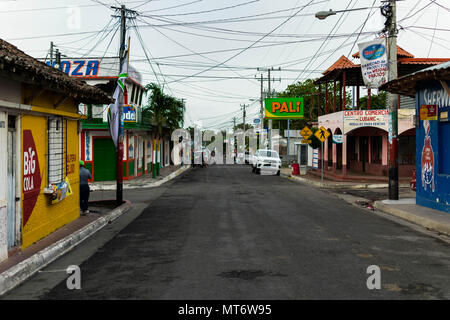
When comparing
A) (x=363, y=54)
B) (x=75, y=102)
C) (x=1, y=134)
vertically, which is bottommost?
(x=1, y=134)

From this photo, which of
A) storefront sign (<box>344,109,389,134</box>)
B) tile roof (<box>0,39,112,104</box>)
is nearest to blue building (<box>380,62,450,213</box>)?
tile roof (<box>0,39,112,104</box>)

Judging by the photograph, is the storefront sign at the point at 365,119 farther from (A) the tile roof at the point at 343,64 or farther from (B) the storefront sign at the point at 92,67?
Result: (B) the storefront sign at the point at 92,67

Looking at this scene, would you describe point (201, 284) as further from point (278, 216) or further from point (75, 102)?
point (75, 102)

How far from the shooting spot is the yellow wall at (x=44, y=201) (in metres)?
9.59

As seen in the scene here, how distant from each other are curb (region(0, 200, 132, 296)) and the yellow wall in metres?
0.70

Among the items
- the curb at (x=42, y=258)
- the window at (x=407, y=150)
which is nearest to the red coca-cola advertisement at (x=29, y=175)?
the curb at (x=42, y=258)

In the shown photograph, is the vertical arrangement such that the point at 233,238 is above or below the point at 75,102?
below

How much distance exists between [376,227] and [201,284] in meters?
6.87

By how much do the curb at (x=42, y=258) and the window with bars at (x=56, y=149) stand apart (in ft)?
5.00

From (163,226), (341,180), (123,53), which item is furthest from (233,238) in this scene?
(341,180)

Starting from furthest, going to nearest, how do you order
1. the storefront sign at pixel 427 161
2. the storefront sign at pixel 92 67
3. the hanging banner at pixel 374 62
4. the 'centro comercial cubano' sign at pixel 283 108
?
the 'centro comercial cubano' sign at pixel 283 108, the storefront sign at pixel 92 67, the hanging banner at pixel 374 62, the storefront sign at pixel 427 161

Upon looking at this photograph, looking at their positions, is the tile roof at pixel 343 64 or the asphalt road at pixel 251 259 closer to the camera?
the asphalt road at pixel 251 259

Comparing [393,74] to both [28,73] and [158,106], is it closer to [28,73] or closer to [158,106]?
[28,73]
